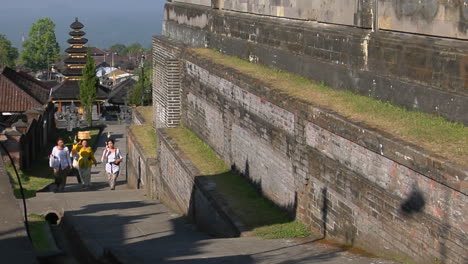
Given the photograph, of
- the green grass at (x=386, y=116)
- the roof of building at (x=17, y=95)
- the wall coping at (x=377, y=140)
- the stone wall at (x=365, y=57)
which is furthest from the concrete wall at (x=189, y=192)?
the roof of building at (x=17, y=95)

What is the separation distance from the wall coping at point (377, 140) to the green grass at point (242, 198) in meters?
1.62

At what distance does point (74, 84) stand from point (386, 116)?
5352 centimetres

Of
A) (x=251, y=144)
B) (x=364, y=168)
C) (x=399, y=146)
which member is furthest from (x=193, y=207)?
(x=399, y=146)

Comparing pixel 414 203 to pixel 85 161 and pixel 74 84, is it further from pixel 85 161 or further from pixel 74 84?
pixel 74 84

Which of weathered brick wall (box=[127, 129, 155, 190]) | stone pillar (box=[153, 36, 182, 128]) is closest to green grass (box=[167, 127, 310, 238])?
weathered brick wall (box=[127, 129, 155, 190])

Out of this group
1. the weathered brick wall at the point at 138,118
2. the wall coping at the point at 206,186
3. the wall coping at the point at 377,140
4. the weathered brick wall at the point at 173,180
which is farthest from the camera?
the weathered brick wall at the point at 138,118

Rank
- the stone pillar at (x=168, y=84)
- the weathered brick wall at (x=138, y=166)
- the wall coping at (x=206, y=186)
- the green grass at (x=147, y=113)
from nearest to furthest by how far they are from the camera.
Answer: the wall coping at (x=206, y=186) → the weathered brick wall at (x=138, y=166) → the stone pillar at (x=168, y=84) → the green grass at (x=147, y=113)

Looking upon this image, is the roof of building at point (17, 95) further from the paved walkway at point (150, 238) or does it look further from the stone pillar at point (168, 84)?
the paved walkway at point (150, 238)

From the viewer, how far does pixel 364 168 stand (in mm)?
9773

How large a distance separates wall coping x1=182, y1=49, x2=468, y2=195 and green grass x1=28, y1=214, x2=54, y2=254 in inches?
155

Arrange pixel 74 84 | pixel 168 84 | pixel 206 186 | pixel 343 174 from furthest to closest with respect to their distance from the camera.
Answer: pixel 74 84, pixel 168 84, pixel 206 186, pixel 343 174

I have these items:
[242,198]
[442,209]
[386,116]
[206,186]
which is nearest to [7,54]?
[206,186]

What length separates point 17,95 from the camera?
126 feet

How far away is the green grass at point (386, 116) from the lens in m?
8.54
